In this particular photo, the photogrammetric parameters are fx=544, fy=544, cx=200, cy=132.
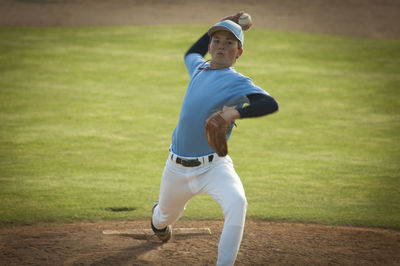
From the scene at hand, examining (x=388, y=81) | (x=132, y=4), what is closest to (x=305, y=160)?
(x=388, y=81)

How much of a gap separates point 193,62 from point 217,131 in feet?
3.31

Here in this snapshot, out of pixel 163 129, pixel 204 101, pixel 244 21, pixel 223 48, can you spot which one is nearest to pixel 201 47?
pixel 244 21

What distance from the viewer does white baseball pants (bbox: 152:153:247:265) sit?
3529mm

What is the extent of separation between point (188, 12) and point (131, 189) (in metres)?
15.7

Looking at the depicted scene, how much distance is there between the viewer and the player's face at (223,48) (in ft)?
12.6

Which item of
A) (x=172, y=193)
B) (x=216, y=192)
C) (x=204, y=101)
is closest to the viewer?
(x=216, y=192)

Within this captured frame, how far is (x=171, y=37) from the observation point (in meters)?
17.2

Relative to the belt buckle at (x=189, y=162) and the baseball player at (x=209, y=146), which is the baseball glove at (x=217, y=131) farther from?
the belt buckle at (x=189, y=162)

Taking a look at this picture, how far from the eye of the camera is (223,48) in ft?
12.7

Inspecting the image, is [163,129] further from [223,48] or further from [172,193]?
[223,48]

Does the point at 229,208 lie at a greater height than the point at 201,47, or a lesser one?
lesser

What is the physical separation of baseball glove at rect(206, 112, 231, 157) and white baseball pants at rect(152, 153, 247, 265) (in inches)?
10.3

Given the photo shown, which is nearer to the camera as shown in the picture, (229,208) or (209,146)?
(229,208)

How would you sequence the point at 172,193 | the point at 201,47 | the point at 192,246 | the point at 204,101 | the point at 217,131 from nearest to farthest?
1. the point at 217,131
2. the point at 204,101
3. the point at 172,193
4. the point at 201,47
5. the point at 192,246
